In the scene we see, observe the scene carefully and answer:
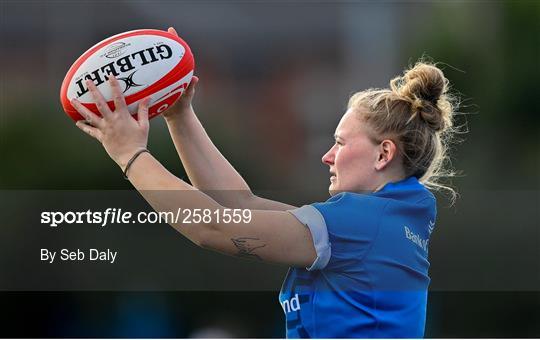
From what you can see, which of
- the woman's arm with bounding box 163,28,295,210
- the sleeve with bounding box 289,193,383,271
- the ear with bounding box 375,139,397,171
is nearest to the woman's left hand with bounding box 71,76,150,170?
the woman's arm with bounding box 163,28,295,210

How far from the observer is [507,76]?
303 inches

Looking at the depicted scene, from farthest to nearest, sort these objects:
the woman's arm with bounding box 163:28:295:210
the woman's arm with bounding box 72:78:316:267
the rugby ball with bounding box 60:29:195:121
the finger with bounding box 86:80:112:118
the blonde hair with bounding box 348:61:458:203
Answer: the woman's arm with bounding box 163:28:295:210 < the rugby ball with bounding box 60:29:195:121 < the blonde hair with bounding box 348:61:458:203 < the finger with bounding box 86:80:112:118 < the woman's arm with bounding box 72:78:316:267

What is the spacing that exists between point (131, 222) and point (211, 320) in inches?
43.9

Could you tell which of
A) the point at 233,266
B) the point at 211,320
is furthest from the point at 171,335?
the point at 233,266

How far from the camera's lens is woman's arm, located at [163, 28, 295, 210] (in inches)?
113

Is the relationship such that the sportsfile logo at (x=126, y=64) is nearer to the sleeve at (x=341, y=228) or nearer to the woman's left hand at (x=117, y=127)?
the woman's left hand at (x=117, y=127)

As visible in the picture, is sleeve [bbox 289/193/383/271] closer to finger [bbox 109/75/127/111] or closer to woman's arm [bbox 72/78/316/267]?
woman's arm [bbox 72/78/316/267]

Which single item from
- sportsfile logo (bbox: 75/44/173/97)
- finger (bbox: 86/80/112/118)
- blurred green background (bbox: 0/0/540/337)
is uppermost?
sportsfile logo (bbox: 75/44/173/97)

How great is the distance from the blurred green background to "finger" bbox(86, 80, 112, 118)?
164 inches

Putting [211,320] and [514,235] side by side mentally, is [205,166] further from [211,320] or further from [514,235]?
[514,235]

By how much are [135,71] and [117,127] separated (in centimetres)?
40

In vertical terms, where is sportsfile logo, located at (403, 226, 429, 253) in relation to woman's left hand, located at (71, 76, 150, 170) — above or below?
below

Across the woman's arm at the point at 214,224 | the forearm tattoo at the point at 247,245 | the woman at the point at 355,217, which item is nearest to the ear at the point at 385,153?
the woman at the point at 355,217

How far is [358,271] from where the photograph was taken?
7.70ft
